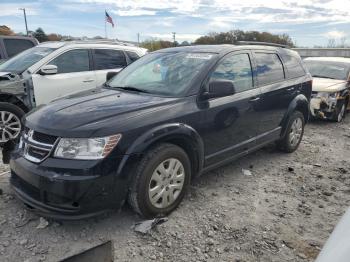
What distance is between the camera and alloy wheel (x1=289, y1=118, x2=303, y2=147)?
5.84m

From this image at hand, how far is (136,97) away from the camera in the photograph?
386cm

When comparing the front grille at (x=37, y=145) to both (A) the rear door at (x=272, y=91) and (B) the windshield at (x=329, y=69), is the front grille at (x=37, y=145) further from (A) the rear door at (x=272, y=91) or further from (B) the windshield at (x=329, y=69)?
(B) the windshield at (x=329, y=69)

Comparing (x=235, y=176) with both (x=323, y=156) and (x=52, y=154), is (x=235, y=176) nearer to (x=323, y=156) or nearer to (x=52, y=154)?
(x=323, y=156)

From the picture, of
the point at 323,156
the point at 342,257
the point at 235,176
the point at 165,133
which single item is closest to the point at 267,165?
the point at 235,176

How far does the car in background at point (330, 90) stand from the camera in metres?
8.46

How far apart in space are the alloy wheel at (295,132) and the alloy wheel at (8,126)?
15.2ft

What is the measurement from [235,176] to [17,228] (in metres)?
2.81

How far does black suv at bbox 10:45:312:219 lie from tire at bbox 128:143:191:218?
0.01 metres

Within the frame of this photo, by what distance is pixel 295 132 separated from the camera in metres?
5.95

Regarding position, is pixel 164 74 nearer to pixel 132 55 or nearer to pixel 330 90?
pixel 132 55

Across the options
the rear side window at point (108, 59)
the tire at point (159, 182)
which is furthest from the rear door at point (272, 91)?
the rear side window at point (108, 59)

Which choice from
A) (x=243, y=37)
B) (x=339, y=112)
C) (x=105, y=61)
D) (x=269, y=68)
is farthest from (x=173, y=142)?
(x=243, y=37)

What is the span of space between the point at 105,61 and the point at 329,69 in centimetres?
623

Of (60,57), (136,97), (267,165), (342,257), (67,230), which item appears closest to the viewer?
(342,257)
